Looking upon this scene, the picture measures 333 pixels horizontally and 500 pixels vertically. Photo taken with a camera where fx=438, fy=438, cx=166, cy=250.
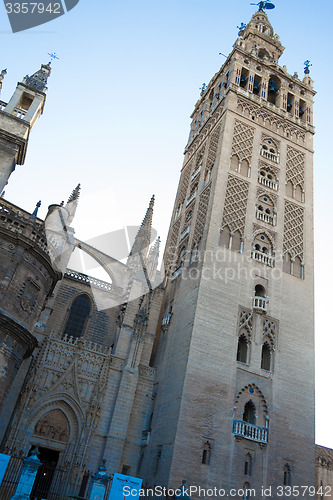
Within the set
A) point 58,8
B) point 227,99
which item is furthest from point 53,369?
point 227,99

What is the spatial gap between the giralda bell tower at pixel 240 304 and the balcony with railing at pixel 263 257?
0.06m

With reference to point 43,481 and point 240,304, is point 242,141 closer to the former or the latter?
point 240,304

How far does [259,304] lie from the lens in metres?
21.2

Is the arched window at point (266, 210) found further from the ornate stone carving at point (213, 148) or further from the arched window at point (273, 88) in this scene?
the arched window at point (273, 88)

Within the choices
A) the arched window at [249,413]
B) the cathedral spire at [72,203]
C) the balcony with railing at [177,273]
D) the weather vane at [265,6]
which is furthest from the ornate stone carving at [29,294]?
the weather vane at [265,6]

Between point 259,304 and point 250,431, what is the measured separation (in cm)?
584

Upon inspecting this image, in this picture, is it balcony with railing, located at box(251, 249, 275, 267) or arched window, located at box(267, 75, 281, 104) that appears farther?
arched window, located at box(267, 75, 281, 104)

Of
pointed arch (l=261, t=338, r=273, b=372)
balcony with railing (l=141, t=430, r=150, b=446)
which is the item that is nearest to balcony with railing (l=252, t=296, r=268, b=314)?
pointed arch (l=261, t=338, r=273, b=372)

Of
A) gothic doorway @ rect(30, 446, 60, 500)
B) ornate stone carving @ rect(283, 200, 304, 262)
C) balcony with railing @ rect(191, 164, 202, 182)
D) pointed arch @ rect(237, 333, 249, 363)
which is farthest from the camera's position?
balcony with railing @ rect(191, 164, 202, 182)

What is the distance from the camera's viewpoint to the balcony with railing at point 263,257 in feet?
74.5

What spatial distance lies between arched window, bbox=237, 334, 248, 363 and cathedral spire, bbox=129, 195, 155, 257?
7.79 meters

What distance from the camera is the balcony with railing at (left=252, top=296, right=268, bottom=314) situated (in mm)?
20891

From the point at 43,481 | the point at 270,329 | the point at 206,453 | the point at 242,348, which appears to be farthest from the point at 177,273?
the point at 43,481

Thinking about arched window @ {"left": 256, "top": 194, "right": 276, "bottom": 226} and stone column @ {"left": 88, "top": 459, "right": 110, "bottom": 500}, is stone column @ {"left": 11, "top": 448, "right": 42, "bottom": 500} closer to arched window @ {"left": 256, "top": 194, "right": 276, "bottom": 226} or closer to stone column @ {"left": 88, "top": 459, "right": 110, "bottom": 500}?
stone column @ {"left": 88, "top": 459, "right": 110, "bottom": 500}
